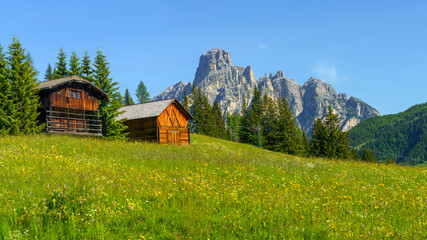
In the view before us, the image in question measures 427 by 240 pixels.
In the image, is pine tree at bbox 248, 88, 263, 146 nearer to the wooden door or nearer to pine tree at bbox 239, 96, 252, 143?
pine tree at bbox 239, 96, 252, 143

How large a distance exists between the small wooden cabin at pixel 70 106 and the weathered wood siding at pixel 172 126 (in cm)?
775

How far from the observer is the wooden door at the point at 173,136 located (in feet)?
133

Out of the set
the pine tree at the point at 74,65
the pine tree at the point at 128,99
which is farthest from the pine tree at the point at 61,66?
the pine tree at the point at 128,99

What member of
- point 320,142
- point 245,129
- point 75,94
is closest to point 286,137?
point 320,142

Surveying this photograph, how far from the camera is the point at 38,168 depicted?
998 cm

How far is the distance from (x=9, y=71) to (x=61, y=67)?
25.7 m

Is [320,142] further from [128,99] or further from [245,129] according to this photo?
[128,99]

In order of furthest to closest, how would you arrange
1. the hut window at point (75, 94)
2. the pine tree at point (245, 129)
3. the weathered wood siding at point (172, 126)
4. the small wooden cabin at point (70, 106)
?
the pine tree at point (245, 129), the weathered wood siding at point (172, 126), the hut window at point (75, 94), the small wooden cabin at point (70, 106)

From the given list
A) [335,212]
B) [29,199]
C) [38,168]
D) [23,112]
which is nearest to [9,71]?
[23,112]

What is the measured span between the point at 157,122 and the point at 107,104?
6600mm

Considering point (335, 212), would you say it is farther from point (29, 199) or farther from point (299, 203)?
point (29, 199)

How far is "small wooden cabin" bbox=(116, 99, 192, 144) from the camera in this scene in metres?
38.9

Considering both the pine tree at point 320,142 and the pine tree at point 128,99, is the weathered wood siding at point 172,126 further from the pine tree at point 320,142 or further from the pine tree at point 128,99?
the pine tree at point 128,99

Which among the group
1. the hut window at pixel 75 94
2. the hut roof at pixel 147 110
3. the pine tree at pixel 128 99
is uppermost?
the pine tree at pixel 128 99
